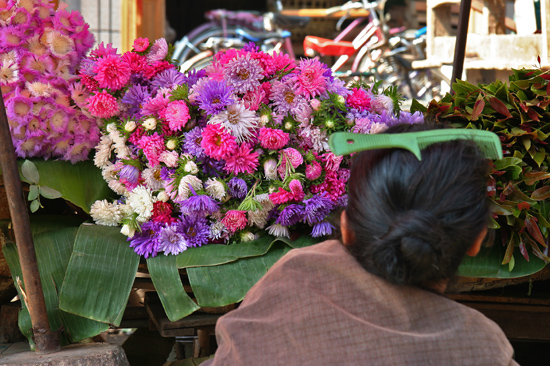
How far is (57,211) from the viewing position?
2.08 m

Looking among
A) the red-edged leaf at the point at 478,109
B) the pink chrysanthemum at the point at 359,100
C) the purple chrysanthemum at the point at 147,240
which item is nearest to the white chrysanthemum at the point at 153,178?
the purple chrysanthemum at the point at 147,240

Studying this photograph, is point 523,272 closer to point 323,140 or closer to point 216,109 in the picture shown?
point 323,140

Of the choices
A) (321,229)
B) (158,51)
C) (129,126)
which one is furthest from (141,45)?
(321,229)

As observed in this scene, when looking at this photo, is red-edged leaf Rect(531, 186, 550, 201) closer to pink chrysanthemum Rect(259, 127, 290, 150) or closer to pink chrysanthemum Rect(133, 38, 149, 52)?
pink chrysanthemum Rect(259, 127, 290, 150)

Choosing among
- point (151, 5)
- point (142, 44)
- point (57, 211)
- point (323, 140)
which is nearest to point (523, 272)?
point (323, 140)

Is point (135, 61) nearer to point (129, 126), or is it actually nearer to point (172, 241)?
point (129, 126)

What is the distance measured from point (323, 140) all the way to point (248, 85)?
0.28m

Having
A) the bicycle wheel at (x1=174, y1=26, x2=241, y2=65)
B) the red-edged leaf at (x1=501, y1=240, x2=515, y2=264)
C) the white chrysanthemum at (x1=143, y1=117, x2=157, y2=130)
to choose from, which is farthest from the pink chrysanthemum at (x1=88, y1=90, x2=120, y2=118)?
the bicycle wheel at (x1=174, y1=26, x2=241, y2=65)

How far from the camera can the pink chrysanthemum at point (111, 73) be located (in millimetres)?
1759

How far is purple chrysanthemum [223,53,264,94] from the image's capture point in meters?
1.72

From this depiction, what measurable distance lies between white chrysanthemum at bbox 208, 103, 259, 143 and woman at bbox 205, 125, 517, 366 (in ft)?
2.35

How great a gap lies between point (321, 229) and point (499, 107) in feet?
2.18

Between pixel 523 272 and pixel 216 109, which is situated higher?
pixel 216 109

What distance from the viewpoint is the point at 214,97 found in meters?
Result: 1.69
